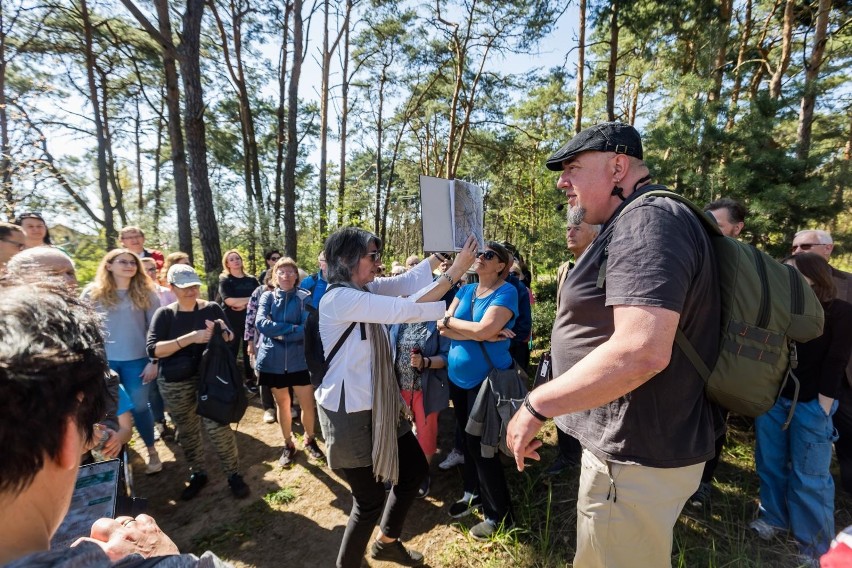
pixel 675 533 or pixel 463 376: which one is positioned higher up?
pixel 463 376

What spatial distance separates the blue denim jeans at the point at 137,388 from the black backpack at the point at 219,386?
738 mm

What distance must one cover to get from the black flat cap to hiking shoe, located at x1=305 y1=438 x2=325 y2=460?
3841 mm

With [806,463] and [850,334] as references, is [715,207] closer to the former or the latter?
[850,334]

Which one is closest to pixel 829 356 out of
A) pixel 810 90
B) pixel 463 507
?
pixel 463 507

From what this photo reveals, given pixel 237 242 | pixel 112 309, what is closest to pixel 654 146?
pixel 112 309

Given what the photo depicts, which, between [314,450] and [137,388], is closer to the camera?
[137,388]

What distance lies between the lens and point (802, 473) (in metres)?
2.54

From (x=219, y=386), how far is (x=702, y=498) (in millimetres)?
4009

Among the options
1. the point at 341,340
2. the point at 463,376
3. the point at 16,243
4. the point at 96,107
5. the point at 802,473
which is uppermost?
the point at 96,107

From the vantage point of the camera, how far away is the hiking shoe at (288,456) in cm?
Result: 404

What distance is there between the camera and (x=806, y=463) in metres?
2.52

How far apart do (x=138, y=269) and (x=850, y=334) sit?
550cm

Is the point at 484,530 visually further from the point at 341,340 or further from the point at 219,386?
the point at 219,386

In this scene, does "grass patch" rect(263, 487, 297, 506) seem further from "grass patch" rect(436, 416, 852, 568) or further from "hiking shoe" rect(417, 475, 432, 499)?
"grass patch" rect(436, 416, 852, 568)
